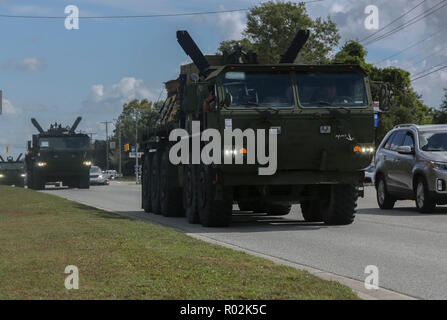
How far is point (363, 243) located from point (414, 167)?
7.40 meters

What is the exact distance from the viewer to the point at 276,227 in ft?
55.0

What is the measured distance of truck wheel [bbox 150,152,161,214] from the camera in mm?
21484

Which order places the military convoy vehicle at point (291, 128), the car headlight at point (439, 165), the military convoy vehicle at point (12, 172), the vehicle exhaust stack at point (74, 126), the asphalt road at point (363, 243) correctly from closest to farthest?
1. the asphalt road at point (363, 243)
2. the military convoy vehicle at point (291, 128)
3. the car headlight at point (439, 165)
4. the vehicle exhaust stack at point (74, 126)
5. the military convoy vehicle at point (12, 172)

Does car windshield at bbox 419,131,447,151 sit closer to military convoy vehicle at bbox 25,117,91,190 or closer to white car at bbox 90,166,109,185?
military convoy vehicle at bbox 25,117,91,190

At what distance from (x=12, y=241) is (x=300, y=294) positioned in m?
6.41

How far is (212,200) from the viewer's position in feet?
52.5

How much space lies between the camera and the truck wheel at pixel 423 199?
19578mm

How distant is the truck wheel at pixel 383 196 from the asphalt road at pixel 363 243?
47.5 inches

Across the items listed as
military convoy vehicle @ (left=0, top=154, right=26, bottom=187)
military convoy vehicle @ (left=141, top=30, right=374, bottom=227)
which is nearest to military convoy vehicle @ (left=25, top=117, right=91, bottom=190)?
military convoy vehicle @ (left=0, top=154, right=26, bottom=187)

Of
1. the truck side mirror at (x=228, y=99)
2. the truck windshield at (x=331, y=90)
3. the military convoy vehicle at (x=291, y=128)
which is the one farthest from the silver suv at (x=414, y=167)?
the truck side mirror at (x=228, y=99)

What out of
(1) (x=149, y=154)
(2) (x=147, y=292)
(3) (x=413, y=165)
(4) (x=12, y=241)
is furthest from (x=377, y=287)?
(1) (x=149, y=154)

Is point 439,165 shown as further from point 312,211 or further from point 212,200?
point 212,200

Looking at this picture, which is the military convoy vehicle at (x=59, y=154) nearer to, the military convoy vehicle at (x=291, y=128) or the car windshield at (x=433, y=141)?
the car windshield at (x=433, y=141)

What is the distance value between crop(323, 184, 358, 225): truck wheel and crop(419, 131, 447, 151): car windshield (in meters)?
Answer: 4.31
